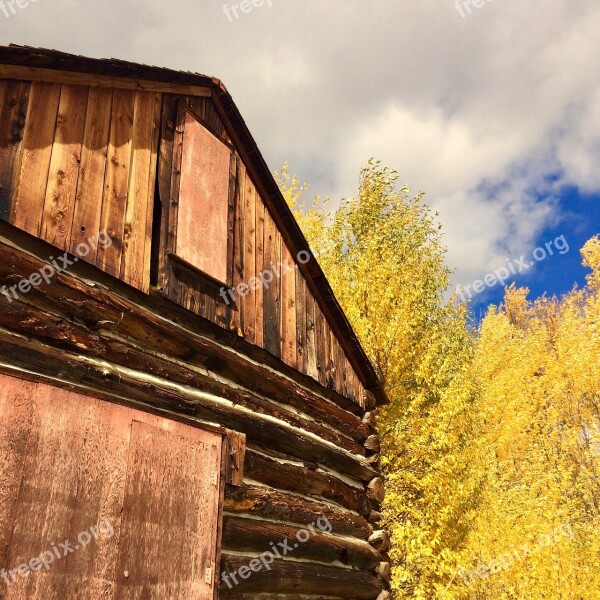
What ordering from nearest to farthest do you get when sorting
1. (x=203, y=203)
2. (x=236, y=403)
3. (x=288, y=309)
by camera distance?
(x=236, y=403), (x=203, y=203), (x=288, y=309)

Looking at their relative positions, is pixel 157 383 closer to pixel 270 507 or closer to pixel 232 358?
pixel 232 358

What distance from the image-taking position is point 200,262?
219 inches

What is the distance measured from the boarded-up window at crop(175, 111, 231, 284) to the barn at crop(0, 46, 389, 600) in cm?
2

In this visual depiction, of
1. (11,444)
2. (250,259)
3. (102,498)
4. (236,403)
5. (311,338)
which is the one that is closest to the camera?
(11,444)

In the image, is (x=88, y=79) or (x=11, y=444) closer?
(x=11, y=444)

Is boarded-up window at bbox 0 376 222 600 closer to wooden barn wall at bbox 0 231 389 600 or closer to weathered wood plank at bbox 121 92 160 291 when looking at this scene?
wooden barn wall at bbox 0 231 389 600

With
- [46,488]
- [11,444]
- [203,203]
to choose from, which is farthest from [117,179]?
[46,488]

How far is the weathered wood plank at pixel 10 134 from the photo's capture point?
3.83m

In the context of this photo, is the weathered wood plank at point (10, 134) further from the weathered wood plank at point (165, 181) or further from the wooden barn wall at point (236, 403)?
the weathered wood plank at point (165, 181)

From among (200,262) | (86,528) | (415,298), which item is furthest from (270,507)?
(415,298)

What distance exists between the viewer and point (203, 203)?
19.7 feet

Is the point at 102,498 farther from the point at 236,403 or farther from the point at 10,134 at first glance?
the point at 10,134

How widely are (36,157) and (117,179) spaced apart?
0.79 meters

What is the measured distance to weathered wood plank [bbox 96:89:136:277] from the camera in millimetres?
4504
